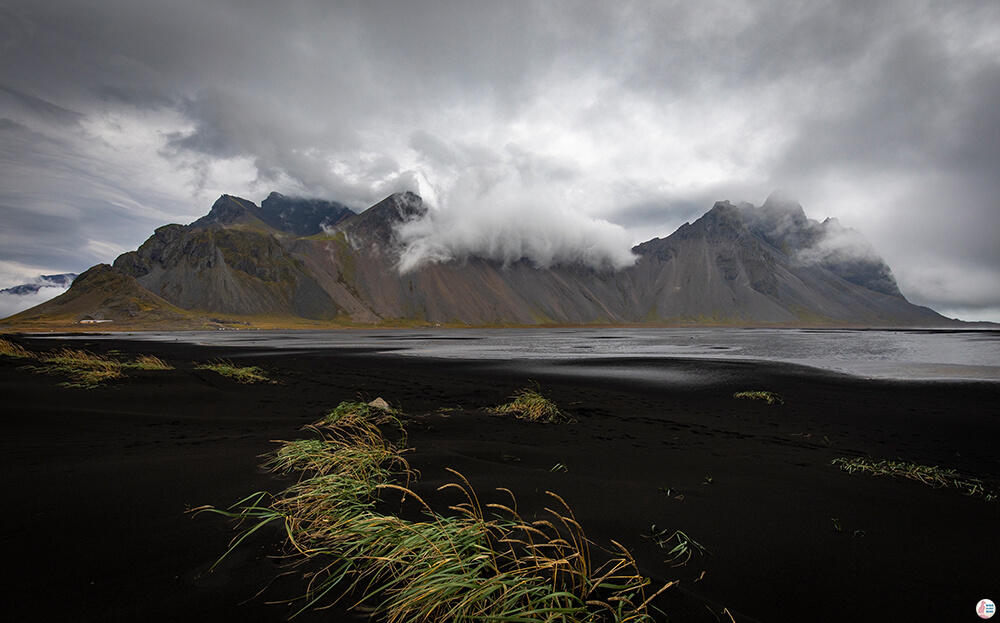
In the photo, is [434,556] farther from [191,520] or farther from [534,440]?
[534,440]

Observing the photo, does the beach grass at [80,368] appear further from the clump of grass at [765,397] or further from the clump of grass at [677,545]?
the clump of grass at [765,397]

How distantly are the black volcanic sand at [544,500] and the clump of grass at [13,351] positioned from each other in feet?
8.69

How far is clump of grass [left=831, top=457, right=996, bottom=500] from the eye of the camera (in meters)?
6.21

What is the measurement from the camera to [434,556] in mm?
2375

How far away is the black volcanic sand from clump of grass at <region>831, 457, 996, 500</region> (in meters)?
0.31

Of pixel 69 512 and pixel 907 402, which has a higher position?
pixel 69 512

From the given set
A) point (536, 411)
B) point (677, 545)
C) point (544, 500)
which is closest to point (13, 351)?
point (536, 411)

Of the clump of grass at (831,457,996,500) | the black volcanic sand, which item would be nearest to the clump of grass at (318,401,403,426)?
the black volcanic sand

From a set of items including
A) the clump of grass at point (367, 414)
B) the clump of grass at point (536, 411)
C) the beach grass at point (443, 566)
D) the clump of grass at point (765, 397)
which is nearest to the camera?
the beach grass at point (443, 566)

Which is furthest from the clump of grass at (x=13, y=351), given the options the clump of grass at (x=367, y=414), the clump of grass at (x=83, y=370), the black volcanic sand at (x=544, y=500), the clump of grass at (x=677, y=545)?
the clump of grass at (x=677, y=545)

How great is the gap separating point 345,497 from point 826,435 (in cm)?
1164

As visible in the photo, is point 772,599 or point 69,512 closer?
point 772,599

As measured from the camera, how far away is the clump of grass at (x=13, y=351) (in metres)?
12.8

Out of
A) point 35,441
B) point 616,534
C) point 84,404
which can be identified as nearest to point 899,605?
point 616,534
